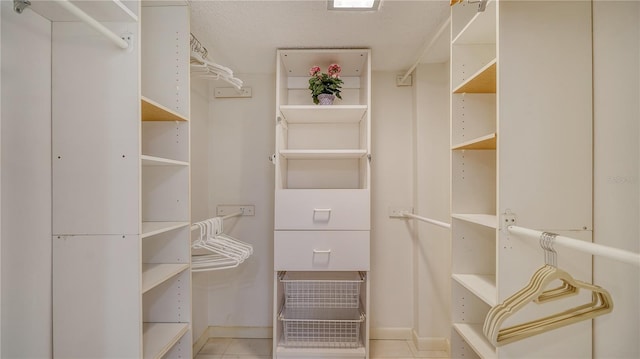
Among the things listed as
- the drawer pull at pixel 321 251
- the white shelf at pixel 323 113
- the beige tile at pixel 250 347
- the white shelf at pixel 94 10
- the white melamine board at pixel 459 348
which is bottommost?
the beige tile at pixel 250 347

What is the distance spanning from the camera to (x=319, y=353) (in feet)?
5.66

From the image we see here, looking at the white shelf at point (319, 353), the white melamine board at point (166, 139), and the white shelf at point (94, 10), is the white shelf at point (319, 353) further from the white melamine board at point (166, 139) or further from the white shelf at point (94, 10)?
the white shelf at point (94, 10)

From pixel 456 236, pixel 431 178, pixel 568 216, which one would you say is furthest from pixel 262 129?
pixel 568 216

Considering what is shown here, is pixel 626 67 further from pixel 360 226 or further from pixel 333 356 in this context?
pixel 333 356

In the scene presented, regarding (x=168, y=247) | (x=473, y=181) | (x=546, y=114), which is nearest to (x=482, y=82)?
(x=546, y=114)

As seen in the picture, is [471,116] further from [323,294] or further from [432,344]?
[432,344]

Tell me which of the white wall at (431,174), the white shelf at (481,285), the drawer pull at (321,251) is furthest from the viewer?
the white wall at (431,174)

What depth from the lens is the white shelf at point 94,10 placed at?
94 centimetres

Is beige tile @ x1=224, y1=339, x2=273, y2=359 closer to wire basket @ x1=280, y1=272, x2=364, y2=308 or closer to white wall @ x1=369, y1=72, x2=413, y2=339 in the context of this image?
wire basket @ x1=280, y1=272, x2=364, y2=308

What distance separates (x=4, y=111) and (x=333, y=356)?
1906mm

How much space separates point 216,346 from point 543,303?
2053 mm

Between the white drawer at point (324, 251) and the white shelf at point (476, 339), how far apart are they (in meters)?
0.57

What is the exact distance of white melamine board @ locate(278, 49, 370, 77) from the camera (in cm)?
179

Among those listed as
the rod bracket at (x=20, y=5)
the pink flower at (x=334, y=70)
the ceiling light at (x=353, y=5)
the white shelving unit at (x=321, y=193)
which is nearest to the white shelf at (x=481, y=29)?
the ceiling light at (x=353, y=5)
